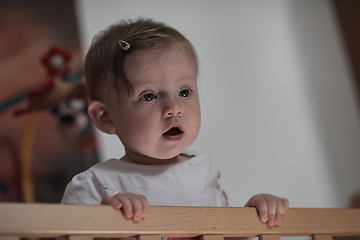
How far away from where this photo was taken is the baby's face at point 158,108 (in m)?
0.66

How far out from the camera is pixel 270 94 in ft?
7.30

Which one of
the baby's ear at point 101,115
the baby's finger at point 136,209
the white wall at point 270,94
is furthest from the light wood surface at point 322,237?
the white wall at point 270,94

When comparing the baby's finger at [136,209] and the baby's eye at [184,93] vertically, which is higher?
the baby's eye at [184,93]

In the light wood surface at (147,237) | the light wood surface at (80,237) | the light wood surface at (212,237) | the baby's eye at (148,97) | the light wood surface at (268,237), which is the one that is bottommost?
the light wood surface at (268,237)

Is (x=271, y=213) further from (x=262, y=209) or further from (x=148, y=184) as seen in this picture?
(x=148, y=184)

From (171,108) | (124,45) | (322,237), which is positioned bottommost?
(322,237)

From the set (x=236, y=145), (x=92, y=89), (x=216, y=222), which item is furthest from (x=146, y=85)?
(x=236, y=145)

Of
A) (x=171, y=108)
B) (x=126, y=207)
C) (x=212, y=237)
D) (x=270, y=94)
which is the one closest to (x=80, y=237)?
(x=126, y=207)

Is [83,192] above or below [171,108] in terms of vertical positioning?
below

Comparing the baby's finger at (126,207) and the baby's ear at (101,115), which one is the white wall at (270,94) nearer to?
the baby's ear at (101,115)

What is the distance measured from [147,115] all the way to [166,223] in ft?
0.70

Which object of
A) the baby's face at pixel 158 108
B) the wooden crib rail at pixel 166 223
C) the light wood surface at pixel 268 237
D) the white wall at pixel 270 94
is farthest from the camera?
the white wall at pixel 270 94

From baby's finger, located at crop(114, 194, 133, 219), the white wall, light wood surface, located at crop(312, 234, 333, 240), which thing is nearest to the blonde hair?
baby's finger, located at crop(114, 194, 133, 219)

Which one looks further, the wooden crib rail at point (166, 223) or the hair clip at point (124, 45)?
the hair clip at point (124, 45)
